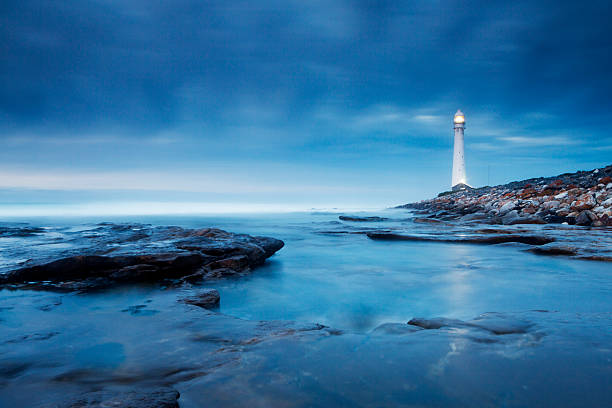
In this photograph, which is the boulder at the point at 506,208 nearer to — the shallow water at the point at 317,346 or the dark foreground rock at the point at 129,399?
the shallow water at the point at 317,346

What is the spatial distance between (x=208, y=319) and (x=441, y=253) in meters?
5.14

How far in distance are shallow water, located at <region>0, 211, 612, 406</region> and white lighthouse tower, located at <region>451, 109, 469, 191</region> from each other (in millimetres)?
47876

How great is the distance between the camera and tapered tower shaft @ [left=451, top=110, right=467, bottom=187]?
48781 mm

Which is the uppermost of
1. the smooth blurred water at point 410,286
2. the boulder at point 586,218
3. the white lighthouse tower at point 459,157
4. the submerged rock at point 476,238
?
the white lighthouse tower at point 459,157

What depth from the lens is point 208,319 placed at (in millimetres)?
2453

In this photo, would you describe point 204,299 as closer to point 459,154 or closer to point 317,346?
point 317,346

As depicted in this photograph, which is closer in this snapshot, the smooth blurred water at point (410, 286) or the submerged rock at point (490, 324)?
the submerged rock at point (490, 324)

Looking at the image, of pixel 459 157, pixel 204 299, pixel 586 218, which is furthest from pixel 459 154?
pixel 204 299

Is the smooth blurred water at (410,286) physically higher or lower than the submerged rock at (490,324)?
lower

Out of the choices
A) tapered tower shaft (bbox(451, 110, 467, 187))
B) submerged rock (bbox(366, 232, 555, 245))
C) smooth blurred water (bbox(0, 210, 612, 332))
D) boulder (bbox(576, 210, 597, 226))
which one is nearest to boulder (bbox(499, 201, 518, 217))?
boulder (bbox(576, 210, 597, 226))

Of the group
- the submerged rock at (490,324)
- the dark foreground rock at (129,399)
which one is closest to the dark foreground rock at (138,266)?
the dark foreground rock at (129,399)

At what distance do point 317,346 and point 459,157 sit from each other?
53367mm

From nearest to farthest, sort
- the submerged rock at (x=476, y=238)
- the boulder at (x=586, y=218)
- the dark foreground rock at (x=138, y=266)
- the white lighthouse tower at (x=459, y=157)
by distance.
→ the dark foreground rock at (x=138, y=266) < the submerged rock at (x=476, y=238) < the boulder at (x=586, y=218) < the white lighthouse tower at (x=459, y=157)

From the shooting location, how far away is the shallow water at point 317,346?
4.61 feet
